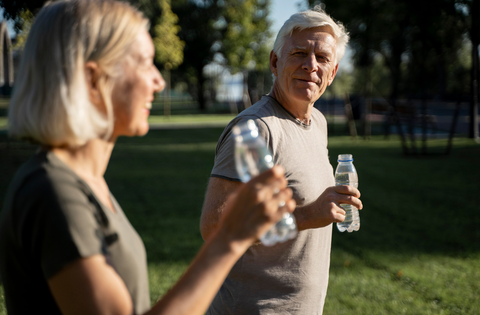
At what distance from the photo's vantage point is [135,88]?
1.37m

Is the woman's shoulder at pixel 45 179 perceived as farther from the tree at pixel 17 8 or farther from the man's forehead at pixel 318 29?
the tree at pixel 17 8

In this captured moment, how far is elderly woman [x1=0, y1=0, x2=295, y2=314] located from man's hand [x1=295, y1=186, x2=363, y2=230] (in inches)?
36.9

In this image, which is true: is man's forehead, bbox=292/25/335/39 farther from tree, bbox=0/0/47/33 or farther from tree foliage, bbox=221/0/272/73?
tree foliage, bbox=221/0/272/73

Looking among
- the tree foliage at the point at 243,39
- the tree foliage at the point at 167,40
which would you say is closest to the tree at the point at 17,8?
the tree foliage at the point at 167,40

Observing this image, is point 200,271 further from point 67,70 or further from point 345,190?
point 345,190

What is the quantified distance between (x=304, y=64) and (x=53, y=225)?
1789 millimetres

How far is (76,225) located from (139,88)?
461 millimetres

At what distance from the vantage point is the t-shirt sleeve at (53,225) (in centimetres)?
111

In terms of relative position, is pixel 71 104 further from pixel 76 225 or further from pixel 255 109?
pixel 255 109

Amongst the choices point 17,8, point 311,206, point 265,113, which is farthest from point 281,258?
point 17,8

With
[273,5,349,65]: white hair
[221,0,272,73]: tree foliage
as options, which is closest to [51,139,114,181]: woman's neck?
[273,5,349,65]: white hair

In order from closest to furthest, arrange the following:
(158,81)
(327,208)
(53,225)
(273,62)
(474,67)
Answer: (53,225), (158,81), (327,208), (273,62), (474,67)

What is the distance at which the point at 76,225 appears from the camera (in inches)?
44.6

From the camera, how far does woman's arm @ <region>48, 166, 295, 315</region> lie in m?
1.12
